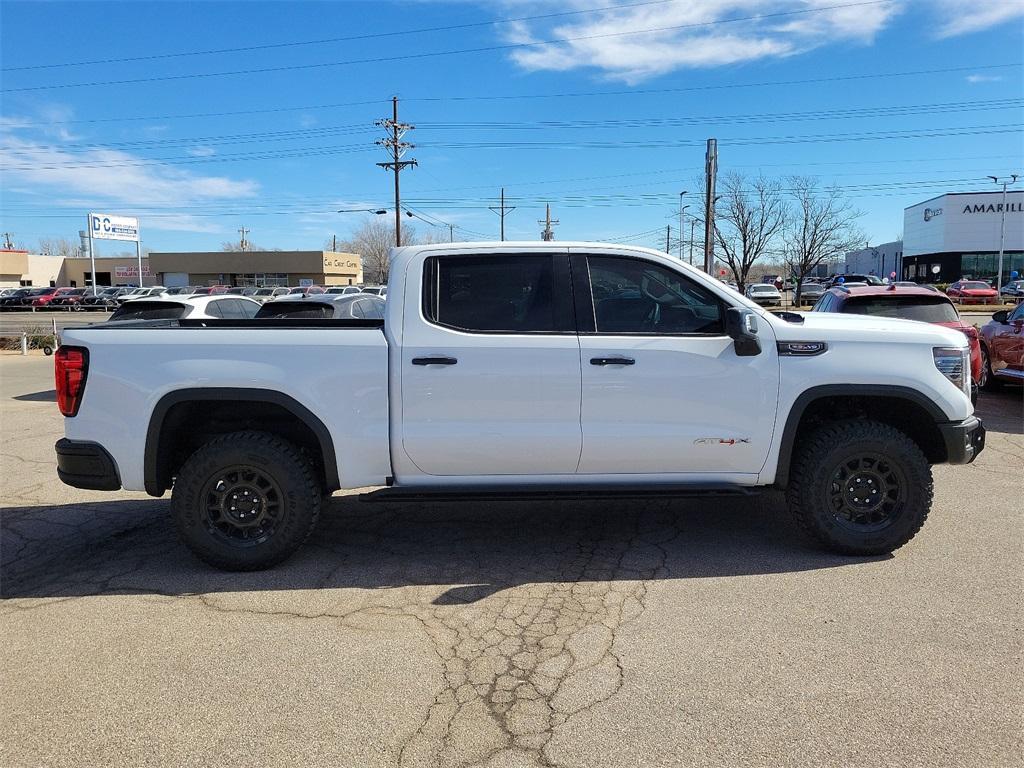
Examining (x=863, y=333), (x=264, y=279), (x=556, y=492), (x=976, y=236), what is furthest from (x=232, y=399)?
(x=976, y=236)

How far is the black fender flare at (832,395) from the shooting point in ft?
14.7

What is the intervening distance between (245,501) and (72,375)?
1246 mm

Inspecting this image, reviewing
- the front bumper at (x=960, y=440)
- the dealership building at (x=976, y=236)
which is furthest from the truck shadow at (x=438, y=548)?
the dealership building at (x=976, y=236)

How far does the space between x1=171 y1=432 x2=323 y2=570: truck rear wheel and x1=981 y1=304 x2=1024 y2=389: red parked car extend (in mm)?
9914

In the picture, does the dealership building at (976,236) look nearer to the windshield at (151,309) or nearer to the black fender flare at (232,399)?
the windshield at (151,309)

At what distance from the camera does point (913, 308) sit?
28.2 ft

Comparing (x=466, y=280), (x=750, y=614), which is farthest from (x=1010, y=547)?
(x=466, y=280)

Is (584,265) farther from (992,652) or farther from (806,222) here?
(806,222)

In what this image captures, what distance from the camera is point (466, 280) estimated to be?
460cm

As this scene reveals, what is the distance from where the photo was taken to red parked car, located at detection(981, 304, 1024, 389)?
1039 cm

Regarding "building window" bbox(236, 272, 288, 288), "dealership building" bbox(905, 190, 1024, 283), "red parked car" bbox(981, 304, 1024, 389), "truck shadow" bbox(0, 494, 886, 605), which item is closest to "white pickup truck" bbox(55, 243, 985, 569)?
"truck shadow" bbox(0, 494, 886, 605)

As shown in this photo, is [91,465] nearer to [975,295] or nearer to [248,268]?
[975,295]

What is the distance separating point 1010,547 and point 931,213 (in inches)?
3375

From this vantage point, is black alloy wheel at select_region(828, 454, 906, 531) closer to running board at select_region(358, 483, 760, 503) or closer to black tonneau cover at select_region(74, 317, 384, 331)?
running board at select_region(358, 483, 760, 503)
